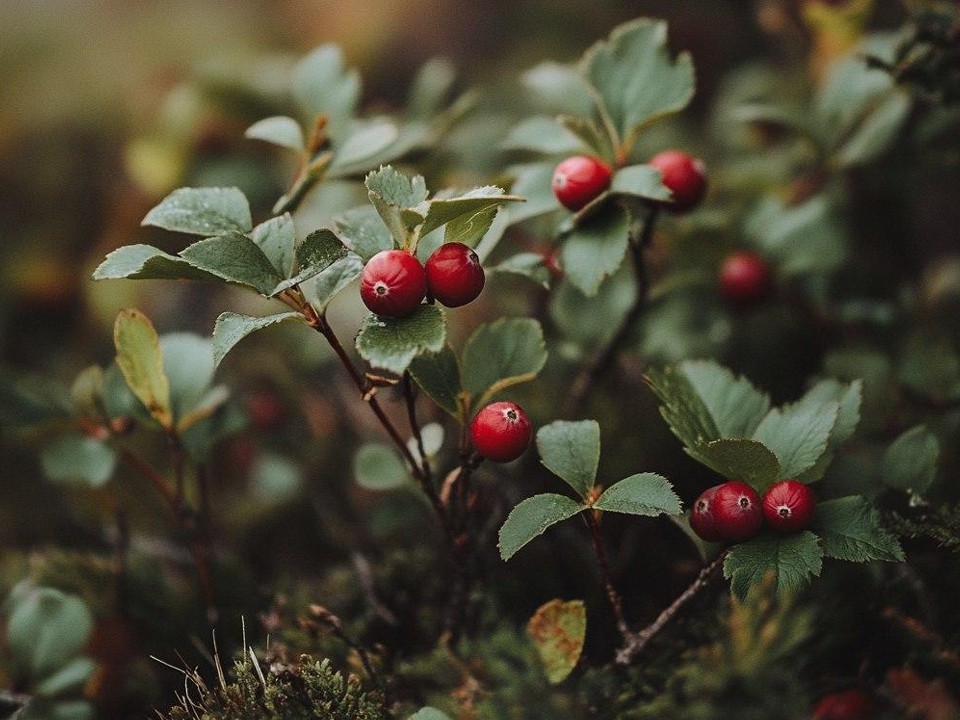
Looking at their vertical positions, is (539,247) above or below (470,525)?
above

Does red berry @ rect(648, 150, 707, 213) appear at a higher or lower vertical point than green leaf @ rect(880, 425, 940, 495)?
higher

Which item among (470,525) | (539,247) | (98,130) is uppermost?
(98,130)

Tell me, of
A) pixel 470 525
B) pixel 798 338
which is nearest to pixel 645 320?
pixel 798 338

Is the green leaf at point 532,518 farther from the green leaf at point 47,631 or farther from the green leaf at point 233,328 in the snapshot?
the green leaf at point 47,631

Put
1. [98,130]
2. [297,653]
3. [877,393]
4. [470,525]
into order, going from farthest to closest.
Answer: [98,130] → [877,393] → [470,525] → [297,653]

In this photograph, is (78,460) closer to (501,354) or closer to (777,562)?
(501,354)

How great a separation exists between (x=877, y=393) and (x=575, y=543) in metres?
0.45

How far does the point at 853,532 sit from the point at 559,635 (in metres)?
0.28

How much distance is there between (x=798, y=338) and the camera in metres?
1.21

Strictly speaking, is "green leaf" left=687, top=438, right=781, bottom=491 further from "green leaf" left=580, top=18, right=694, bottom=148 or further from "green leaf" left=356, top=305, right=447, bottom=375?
"green leaf" left=580, top=18, right=694, bottom=148

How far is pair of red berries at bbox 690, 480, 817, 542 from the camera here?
0.67 m

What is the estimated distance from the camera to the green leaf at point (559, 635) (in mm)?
729

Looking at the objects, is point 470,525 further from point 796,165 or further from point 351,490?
point 796,165

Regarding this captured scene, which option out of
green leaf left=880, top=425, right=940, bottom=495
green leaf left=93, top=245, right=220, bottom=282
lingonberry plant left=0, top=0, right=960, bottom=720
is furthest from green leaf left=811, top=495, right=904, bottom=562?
green leaf left=93, top=245, right=220, bottom=282
